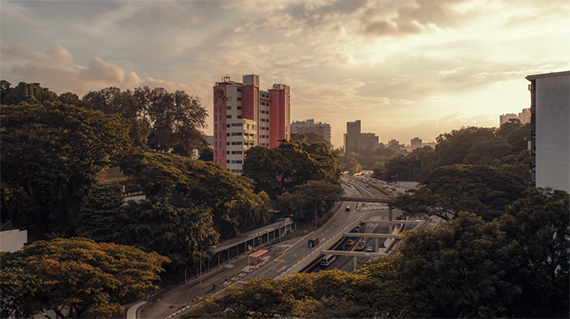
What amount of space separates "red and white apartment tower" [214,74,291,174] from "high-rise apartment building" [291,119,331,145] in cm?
10763

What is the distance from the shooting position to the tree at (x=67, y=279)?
585 inches

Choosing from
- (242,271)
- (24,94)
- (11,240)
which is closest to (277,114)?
(242,271)

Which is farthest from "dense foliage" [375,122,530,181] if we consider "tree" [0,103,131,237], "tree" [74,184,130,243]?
"tree" [0,103,131,237]

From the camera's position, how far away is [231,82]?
60.1 meters

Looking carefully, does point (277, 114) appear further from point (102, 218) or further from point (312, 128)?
point (312, 128)

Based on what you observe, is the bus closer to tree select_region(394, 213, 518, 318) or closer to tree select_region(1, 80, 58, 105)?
tree select_region(394, 213, 518, 318)

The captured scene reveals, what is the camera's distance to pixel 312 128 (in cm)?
17188

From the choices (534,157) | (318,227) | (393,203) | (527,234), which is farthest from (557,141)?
(318,227)

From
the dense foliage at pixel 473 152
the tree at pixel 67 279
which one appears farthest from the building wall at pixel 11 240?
the dense foliage at pixel 473 152

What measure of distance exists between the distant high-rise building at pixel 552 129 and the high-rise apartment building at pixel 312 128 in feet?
474

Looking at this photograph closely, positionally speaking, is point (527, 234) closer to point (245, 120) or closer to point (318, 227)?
point (318, 227)

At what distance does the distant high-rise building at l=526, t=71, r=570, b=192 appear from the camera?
2464 centimetres

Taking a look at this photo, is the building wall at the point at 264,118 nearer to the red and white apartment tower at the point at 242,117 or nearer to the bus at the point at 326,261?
the red and white apartment tower at the point at 242,117

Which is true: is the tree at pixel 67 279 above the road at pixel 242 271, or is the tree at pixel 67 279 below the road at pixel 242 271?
above
